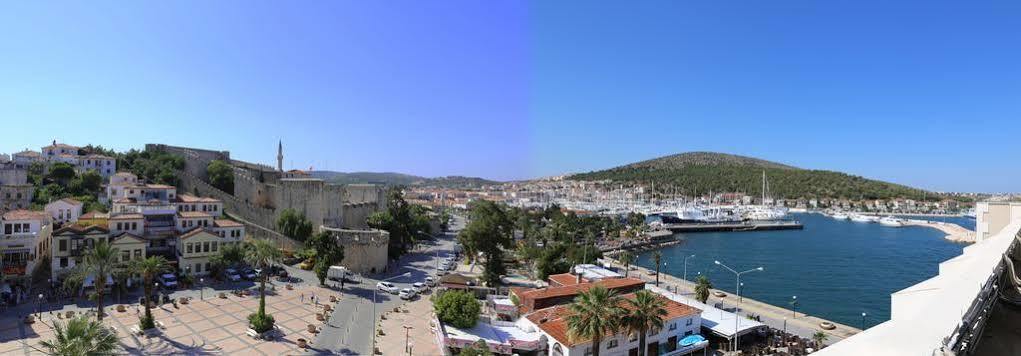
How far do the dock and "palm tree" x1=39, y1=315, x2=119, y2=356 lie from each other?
75.0 m

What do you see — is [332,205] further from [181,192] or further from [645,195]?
[645,195]

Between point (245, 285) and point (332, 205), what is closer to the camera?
point (245, 285)

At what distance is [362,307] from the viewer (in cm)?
2316

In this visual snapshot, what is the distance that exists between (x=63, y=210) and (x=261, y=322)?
17745 mm

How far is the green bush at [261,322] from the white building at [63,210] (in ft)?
53.1

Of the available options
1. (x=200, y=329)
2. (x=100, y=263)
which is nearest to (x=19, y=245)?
(x=100, y=263)

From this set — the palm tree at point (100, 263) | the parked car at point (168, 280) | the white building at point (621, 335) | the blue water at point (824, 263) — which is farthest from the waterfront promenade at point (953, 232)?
the palm tree at point (100, 263)

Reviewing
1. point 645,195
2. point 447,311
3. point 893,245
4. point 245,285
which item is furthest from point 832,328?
point 645,195

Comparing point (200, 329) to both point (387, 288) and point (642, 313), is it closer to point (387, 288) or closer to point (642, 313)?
point (387, 288)

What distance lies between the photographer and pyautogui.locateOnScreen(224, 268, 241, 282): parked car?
2576cm

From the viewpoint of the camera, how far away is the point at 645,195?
139875 mm

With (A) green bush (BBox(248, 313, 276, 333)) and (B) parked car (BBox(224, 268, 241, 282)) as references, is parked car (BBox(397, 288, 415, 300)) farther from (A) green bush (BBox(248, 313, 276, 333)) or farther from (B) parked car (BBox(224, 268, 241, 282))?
(B) parked car (BBox(224, 268, 241, 282))

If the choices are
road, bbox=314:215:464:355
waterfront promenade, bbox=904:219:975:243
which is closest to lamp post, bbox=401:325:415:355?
road, bbox=314:215:464:355

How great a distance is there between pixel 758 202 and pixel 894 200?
32909 mm
